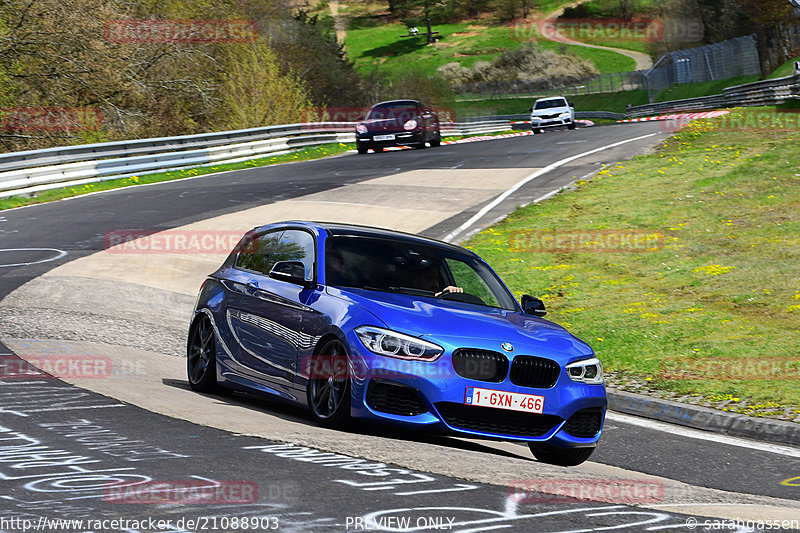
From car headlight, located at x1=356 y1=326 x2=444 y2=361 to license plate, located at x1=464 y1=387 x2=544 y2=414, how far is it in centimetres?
36

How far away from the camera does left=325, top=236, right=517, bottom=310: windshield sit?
8422 millimetres

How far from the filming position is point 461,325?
753 centimetres

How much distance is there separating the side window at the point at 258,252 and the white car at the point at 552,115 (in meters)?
40.6

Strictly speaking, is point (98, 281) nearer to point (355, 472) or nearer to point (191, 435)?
point (191, 435)

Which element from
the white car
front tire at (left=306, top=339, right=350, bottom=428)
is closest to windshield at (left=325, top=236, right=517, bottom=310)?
front tire at (left=306, top=339, right=350, bottom=428)

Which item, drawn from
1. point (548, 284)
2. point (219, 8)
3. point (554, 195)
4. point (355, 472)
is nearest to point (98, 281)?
point (548, 284)

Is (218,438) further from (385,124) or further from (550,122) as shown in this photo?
(550,122)

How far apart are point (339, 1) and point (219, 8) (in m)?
139

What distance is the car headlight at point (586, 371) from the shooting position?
7.71m

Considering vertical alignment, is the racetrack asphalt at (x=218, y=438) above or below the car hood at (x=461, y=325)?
below

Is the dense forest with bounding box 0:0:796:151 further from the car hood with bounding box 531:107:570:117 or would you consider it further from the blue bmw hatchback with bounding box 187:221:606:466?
the blue bmw hatchback with bounding box 187:221:606:466

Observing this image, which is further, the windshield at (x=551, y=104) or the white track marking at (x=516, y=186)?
the windshield at (x=551, y=104)

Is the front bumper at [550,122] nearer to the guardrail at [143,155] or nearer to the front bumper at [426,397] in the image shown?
the guardrail at [143,155]

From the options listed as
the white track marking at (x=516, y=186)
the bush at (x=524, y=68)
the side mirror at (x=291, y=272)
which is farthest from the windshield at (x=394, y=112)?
the bush at (x=524, y=68)
